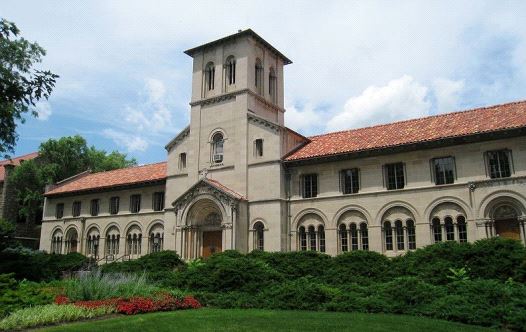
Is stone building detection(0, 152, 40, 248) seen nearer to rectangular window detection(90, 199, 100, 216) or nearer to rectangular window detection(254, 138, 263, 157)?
rectangular window detection(90, 199, 100, 216)

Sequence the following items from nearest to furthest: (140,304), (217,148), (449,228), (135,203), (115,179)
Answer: (140,304)
(449,228)
(217,148)
(135,203)
(115,179)

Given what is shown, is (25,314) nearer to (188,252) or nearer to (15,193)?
(188,252)

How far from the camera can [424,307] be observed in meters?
15.9

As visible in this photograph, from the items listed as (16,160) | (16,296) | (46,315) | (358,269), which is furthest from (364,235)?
(16,160)

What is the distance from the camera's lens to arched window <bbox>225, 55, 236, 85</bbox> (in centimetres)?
3656

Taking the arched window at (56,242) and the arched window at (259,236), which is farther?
the arched window at (56,242)

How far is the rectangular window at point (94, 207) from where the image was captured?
1772 inches

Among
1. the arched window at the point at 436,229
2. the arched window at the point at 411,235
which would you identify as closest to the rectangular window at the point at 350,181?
the arched window at the point at 411,235

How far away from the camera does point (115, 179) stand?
148ft

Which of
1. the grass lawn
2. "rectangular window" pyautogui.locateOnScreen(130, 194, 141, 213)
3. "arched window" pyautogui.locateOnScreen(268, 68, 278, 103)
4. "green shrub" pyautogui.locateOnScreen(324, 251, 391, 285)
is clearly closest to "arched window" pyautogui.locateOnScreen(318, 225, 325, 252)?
"green shrub" pyautogui.locateOnScreen(324, 251, 391, 285)

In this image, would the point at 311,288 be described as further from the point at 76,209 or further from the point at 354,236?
the point at 76,209

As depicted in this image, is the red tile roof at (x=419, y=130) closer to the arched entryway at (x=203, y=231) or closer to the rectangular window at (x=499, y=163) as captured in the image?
the rectangular window at (x=499, y=163)

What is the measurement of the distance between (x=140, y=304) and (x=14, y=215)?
46.4 metres

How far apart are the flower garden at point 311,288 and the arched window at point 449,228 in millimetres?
4183
